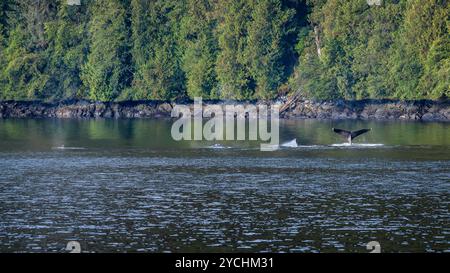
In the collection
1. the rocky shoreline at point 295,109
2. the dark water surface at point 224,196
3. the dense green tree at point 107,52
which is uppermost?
the dense green tree at point 107,52

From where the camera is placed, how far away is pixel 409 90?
156000 millimetres

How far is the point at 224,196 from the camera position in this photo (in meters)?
61.0

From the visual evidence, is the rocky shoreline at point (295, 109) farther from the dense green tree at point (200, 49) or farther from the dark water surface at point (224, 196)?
the dark water surface at point (224, 196)

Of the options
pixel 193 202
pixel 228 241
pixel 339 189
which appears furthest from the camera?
pixel 339 189

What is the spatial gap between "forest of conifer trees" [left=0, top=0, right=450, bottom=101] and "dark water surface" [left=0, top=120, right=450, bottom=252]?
5595 centimetres

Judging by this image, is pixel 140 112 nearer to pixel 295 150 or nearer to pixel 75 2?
pixel 75 2

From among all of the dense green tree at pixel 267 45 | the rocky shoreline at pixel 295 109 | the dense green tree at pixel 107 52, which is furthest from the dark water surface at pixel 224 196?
the dense green tree at pixel 107 52

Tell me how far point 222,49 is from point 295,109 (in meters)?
14.7

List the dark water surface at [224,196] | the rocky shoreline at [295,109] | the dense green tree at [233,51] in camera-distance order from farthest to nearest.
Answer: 1. the dense green tree at [233,51]
2. the rocky shoreline at [295,109]
3. the dark water surface at [224,196]

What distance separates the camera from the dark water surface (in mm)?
48031

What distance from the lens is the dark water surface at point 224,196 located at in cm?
4803

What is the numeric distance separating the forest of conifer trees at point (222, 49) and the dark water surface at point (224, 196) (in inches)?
2203
